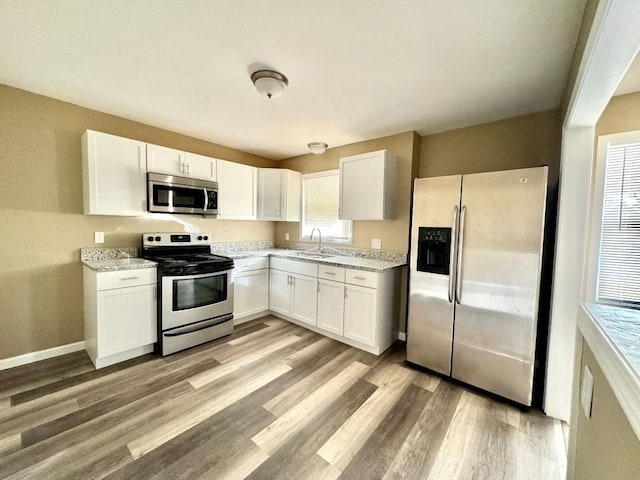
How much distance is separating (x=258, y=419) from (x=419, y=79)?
2810mm

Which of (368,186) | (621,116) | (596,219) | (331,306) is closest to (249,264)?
(331,306)

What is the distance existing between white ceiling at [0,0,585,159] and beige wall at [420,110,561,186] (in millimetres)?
138

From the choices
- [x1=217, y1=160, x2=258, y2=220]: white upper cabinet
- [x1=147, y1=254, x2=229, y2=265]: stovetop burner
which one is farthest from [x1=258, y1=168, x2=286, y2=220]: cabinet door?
[x1=147, y1=254, x2=229, y2=265]: stovetop burner

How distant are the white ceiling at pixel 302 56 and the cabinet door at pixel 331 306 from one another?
6.18ft

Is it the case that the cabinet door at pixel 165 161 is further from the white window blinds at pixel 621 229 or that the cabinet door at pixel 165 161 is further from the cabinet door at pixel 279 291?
the white window blinds at pixel 621 229

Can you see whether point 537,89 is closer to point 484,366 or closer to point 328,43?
point 328,43

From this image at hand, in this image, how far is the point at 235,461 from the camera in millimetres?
1506

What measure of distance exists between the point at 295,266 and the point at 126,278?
5.93 ft

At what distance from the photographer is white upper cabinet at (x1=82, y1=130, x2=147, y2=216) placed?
2.51m

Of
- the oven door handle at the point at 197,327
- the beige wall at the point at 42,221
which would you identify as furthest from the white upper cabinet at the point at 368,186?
the beige wall at the point at 42,221

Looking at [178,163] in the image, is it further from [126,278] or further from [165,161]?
[126,278]

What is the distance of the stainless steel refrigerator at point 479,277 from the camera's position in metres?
1.97

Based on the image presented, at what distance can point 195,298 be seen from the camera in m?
2.86

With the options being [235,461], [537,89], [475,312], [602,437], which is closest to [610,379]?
[602,437]
